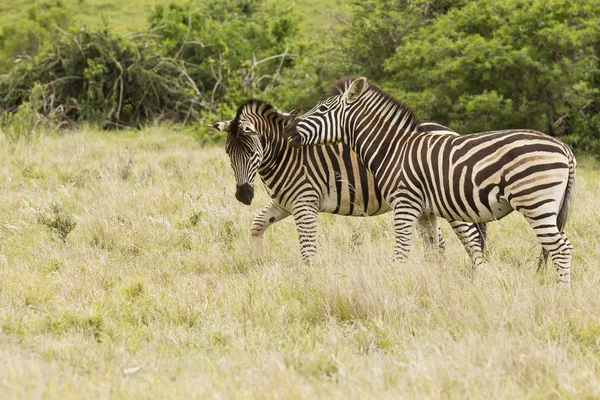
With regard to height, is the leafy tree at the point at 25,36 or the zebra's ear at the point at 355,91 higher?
the zebra's ear at the point at 355,91

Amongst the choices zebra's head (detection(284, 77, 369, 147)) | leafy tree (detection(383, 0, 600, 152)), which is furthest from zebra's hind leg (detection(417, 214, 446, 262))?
leafy tree (detection(383, 0, 600, 152))

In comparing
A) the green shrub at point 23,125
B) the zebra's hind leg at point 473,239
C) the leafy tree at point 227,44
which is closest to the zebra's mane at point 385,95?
the zebra's hind leg at point 473,239

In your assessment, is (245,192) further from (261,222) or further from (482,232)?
(482,232)

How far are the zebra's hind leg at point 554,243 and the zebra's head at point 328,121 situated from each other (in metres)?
2.03

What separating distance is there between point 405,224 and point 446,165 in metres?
0.62

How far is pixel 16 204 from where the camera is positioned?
9.72 m

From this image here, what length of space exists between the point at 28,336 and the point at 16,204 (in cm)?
502

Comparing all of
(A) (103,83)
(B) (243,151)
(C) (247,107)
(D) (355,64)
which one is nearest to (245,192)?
(B) (243,151)

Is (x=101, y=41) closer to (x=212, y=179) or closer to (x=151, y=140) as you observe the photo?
(x=151, y=140)

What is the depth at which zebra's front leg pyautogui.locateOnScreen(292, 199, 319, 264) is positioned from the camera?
7316 millimetres

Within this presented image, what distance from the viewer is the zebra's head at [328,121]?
7172mm

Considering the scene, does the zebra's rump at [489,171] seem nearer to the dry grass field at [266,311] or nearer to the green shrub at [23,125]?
the dry grass field at [266,311]

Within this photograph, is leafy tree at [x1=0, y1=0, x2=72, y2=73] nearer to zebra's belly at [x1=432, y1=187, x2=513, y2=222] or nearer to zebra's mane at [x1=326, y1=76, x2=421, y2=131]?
zebra's mane at [x1=326, y1=76, x2=421, y2=131]

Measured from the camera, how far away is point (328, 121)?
7270 mm
